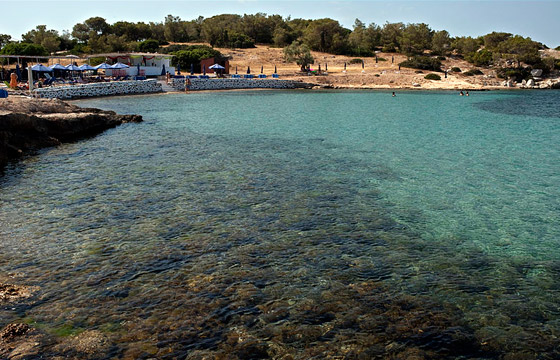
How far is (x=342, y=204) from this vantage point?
51.3 ft

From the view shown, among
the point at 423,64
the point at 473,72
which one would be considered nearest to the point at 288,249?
the point at 473,72

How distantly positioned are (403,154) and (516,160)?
19.3 feet

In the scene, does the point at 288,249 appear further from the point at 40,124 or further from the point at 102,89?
the point at 102,89

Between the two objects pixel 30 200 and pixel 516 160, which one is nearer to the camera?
pixel 30 200

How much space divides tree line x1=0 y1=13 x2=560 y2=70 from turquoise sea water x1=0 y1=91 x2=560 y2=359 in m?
74.9

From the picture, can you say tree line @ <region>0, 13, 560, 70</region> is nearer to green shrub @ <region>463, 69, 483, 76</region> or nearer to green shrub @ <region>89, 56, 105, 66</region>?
green shrub @ <region>463, 69, 483, 76</region>

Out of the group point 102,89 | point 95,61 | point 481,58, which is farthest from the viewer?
point 481,58

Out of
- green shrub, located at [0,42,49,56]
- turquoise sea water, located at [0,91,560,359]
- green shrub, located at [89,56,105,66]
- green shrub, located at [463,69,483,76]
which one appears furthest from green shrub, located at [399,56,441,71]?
green shrub, located at [0,42,49,56]

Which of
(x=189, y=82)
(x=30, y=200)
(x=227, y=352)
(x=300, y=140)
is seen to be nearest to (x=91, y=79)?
(x=189, y=82)

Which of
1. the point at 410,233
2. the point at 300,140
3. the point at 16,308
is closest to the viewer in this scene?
the point at 16,308

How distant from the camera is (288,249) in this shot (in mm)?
11875

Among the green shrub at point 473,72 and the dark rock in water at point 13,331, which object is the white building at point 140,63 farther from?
the dark rock in water at point 13,331

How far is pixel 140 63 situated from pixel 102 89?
16.7m

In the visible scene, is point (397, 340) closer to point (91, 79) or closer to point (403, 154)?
point (403, 154)
